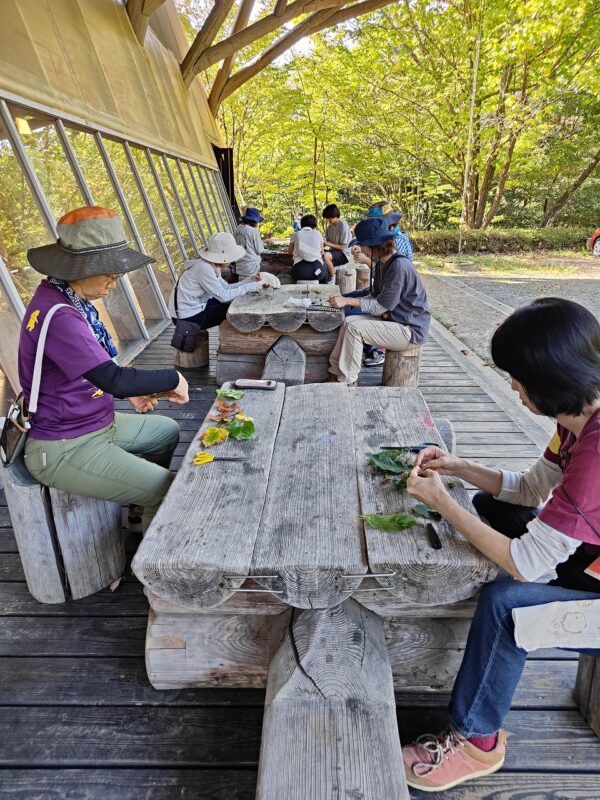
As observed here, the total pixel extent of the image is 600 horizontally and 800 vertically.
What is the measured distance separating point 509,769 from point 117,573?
1752 millimetres

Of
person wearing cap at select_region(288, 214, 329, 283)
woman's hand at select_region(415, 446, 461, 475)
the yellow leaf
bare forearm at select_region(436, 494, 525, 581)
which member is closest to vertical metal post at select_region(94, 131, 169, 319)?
person wearing cap at select_region(288, 214, 329, 283)

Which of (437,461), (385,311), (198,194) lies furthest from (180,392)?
(198,194)

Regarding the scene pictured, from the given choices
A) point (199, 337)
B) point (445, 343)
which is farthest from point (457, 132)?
point (199, 337)

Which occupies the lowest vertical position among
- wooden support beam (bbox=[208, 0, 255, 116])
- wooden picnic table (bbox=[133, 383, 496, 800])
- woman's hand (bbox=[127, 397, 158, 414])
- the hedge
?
the hedge

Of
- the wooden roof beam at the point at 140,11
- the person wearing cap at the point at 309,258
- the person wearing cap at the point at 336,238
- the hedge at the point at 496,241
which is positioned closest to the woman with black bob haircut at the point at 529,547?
the person wearing cap at the point at 309,258

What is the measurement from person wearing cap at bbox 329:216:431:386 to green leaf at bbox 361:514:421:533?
107 inches

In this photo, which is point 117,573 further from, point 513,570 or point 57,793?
point 513,570

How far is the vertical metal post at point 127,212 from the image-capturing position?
6262 millimetres

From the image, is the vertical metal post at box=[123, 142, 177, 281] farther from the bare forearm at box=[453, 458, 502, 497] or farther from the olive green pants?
the bare forearm at box=[453, 458, 502, 497]

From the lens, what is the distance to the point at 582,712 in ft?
5.78

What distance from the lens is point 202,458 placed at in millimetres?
2041

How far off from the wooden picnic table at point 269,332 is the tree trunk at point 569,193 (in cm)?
1765

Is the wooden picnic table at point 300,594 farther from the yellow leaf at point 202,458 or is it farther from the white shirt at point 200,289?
the white shirt at point 200,289

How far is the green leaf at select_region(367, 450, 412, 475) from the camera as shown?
1.92 metres
